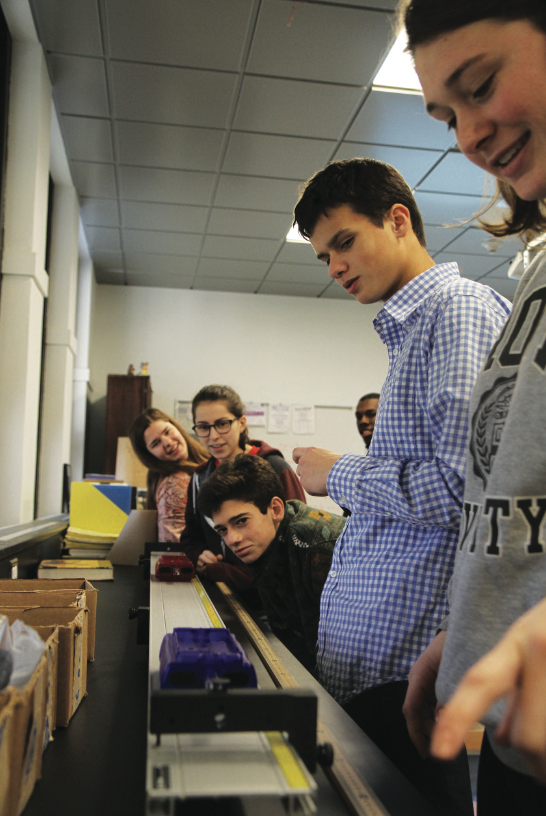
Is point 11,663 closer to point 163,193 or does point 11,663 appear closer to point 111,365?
point 163,193

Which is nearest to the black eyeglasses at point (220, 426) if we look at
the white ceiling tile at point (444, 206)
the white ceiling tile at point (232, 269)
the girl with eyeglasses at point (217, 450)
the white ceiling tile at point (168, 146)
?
the girl with eyeglasses at point (217, 450)

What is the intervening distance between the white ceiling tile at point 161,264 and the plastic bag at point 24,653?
4.54 metres

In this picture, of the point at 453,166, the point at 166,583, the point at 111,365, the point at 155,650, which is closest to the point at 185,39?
the point at 453,166

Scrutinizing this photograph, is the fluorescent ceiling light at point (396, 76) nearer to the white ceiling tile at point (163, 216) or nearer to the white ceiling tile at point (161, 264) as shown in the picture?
the white ceiling tile at point (163, 216)

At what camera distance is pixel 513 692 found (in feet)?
1.02

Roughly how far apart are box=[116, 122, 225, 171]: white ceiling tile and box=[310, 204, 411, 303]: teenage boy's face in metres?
2.48

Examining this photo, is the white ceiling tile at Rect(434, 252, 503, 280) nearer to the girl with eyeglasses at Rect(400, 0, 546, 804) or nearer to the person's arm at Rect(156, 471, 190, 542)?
the person's arm at Rect(156, 471, 190, 542)

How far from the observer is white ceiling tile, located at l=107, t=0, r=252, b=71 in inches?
94.5

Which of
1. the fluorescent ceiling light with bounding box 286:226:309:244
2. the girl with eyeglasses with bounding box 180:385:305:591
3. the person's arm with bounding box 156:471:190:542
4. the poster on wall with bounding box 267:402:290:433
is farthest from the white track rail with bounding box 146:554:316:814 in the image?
the poster on wall with bounding box 267:402:290:433

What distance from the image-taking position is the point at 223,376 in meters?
5.75

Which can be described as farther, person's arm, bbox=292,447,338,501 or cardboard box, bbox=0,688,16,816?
person's arm, bbox=292,447,338,501

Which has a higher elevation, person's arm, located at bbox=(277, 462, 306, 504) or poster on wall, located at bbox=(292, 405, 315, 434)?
poster on wall, located at bbox=(292, 405, 315, 434)

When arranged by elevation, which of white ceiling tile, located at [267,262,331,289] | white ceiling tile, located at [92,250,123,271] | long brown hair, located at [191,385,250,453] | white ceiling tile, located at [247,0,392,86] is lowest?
long brown hair, located at [191,385,250,453]

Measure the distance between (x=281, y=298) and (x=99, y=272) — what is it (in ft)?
5.69
